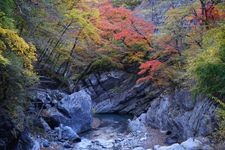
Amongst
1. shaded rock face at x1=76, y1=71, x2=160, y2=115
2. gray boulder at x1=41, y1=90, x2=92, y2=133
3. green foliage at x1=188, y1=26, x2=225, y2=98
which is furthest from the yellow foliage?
shaded rock face at x1=76, y1=71, x2=160, y2=115

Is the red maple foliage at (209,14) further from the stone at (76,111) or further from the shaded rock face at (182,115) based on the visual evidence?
the stone at (76,111)

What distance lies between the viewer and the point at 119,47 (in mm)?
27000

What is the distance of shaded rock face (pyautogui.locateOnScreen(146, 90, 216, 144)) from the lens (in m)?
13.2

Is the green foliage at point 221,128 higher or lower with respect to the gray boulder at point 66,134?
higher

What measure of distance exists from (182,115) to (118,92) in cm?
1252

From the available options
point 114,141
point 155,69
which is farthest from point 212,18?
point 114,141

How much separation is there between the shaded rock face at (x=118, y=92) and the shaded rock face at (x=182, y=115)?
5738 mm

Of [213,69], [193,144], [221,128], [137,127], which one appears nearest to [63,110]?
[137,127]

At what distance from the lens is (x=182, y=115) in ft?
52.1

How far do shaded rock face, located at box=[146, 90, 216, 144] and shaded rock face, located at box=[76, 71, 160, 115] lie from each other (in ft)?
18.8

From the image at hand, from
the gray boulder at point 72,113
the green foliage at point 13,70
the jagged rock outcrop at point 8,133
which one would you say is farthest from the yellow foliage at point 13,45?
the gray boulder at point 72,113

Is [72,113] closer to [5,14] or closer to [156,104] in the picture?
[156,104]

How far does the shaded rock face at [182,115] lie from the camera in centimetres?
1322

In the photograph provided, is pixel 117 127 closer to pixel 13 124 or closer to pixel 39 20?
pixel 39 20
